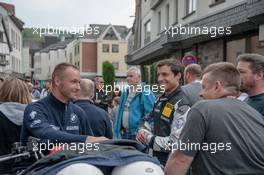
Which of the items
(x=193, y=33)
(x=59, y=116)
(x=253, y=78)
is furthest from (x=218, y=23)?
(x=59, y=116)

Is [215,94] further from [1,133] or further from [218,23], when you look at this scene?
[218,23]

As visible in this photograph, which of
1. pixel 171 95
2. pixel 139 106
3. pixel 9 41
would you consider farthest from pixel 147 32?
pixel 171 95

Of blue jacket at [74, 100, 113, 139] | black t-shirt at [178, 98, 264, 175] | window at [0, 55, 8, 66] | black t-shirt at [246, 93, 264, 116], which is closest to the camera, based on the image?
Result: black t-shirt at [178, 98, 264, 175]

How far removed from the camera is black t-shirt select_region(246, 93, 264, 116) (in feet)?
12.4

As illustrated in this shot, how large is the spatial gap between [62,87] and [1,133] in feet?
3.18

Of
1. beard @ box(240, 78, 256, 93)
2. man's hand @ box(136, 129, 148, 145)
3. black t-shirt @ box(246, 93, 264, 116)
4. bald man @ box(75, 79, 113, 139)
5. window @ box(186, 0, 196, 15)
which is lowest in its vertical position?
man's hand @ box(136, 129, 148, 145)

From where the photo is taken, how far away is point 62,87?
11.6 feet

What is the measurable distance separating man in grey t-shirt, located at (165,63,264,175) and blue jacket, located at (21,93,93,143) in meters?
0.76

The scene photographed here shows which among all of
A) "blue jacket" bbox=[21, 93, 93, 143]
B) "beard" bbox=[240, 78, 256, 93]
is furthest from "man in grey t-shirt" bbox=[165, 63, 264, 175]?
"beard" bbox=[240, 78, 256, 93]

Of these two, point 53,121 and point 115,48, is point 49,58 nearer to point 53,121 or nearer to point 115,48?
point 115,48

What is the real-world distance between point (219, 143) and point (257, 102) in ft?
4.32

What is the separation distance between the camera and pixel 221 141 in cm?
271

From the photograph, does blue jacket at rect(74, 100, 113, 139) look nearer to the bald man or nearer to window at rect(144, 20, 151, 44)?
the bald man

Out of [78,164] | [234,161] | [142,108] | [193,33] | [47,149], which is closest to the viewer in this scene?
[78,164]
